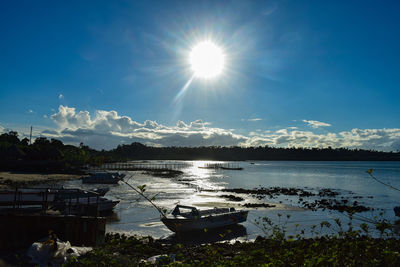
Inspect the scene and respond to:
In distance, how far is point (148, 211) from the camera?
2436 cm

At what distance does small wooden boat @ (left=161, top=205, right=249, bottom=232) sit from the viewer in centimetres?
1655

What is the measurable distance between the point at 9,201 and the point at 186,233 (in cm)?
986

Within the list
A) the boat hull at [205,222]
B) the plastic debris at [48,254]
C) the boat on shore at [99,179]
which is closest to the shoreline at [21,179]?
the boat on shore at [99,179]

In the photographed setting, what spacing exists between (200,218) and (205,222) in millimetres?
516

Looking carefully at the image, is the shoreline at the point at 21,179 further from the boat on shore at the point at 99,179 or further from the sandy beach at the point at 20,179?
the boat on shore at the point at 99,179

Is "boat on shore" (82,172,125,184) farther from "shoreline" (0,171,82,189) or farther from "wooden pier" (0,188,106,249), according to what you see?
"wooden pier" (0,188,106,249)

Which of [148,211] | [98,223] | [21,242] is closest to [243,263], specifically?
[98,223]

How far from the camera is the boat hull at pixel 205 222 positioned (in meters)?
16.3

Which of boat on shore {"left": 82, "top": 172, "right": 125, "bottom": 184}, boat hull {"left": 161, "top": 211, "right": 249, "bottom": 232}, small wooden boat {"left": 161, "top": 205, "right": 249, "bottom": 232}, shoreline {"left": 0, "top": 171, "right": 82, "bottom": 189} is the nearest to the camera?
boat hull {"left": 161, "top": 211, "right": 249, "bottom": 232}

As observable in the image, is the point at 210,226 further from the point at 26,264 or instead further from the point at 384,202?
the point at 384,202

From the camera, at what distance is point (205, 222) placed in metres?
17.4

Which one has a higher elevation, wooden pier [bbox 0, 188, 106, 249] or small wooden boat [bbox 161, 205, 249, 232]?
wooden pier [bbox 0, 188, 106, 249]

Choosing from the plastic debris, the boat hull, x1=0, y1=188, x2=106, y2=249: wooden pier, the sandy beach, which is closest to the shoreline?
the sandy beach

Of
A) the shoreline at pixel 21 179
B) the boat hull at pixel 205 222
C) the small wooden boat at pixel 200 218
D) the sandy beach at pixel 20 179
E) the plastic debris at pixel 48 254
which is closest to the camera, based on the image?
the plastic debris at pixel 48 254
